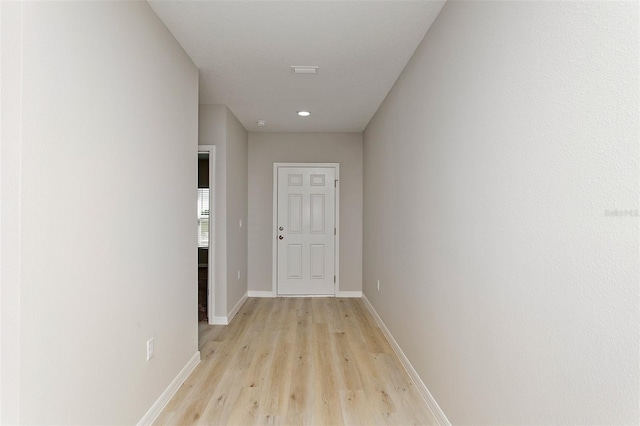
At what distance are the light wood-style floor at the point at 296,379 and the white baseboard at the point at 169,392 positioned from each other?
0.15 ft

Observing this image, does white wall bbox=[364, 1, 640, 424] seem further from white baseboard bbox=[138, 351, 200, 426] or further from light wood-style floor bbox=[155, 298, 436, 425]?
white baseboard bbox=[138, 351, 200, 426]

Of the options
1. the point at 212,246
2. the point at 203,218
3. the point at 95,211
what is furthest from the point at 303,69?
the point at 203,218

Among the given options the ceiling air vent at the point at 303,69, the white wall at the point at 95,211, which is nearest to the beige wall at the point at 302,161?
the ceiling air vent at the point at 303,69

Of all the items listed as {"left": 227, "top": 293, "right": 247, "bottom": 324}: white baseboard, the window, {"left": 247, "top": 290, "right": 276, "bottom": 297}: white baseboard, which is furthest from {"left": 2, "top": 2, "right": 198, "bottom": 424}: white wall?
the window

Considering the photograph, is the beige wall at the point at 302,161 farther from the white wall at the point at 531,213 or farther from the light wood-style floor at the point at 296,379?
the white wall at the point at 531,213

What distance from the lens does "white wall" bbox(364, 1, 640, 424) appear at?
92 centimetres

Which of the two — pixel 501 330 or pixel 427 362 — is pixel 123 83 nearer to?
pixel 501 330

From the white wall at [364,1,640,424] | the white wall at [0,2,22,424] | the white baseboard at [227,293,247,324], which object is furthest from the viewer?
the white baseboard at [227,293,247,324]

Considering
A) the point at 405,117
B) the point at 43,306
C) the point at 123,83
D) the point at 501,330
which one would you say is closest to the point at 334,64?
the point at 405,117

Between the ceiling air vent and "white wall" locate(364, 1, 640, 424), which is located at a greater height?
the ceiling air vent

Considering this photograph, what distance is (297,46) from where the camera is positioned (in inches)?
104

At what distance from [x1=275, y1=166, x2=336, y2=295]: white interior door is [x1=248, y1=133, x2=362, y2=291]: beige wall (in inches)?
5.7

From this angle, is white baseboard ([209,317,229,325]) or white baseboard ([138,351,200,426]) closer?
white baseboard ([138,351,200,426])

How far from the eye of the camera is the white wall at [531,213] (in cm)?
92
